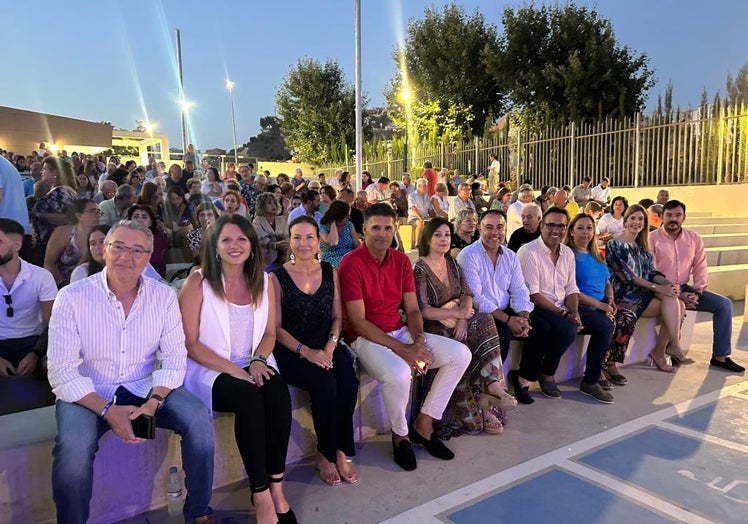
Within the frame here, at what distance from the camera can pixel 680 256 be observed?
5.55 m

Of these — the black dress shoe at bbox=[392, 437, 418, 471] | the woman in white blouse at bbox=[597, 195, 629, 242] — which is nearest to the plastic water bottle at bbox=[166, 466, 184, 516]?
the black dress shoe at bbox=[392, 437, 418, 471]

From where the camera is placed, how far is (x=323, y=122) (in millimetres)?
25703

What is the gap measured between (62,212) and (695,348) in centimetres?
661

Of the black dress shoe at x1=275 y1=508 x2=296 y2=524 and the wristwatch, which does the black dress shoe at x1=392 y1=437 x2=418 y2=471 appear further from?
the wristwatch

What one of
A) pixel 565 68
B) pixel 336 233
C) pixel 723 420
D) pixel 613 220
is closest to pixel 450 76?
pixel 565 68

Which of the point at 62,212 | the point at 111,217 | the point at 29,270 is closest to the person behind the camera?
the point at 29,270

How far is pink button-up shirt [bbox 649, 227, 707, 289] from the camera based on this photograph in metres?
5.53

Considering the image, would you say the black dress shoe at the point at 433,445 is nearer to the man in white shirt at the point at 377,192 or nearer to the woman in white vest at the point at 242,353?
the woman in white vest at the point at 242,353

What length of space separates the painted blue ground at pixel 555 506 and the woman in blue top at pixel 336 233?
3.51 m

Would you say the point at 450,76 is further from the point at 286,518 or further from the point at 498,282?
the point at 286,518

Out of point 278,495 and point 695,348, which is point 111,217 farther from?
point 695,348

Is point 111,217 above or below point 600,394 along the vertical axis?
above

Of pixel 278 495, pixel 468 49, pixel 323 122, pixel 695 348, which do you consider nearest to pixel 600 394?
pixel 695 348

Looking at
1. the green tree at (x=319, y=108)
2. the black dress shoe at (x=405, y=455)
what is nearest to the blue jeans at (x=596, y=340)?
the black dress shoe at (x=405, y=455)
